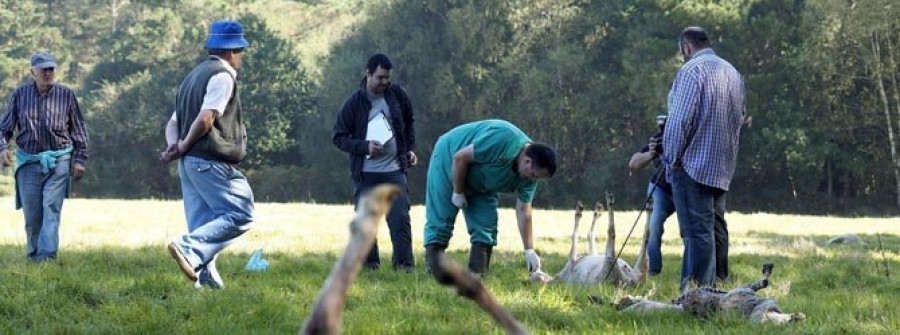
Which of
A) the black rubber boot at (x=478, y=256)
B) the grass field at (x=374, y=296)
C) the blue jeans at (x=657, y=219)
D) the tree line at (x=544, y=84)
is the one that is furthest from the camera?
the tree line at (x=544, y=84)

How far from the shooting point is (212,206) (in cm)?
723

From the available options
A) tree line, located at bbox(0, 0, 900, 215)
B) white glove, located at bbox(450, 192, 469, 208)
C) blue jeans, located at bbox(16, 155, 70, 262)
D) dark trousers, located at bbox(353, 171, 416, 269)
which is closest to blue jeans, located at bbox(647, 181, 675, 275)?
white glove, located at bbox(450, 192, 469, 208)

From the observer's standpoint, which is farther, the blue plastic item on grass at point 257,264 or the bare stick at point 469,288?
the blue plastic item on grass at point 257,264

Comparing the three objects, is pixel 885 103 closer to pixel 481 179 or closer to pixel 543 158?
pixel 481 179

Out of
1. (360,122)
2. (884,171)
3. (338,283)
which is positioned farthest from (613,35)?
(338,283)

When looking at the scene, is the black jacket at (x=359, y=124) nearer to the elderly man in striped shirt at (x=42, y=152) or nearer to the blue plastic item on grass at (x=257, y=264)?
the blue plastic item on grass at (x=257, y=264)

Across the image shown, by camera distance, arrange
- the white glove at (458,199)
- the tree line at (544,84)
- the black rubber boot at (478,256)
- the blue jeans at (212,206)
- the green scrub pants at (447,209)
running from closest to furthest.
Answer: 1. the blue jeans at (212,206)
2. the white glove at (458,199)
3. the green scrub pants at (447,209)
4. the black rubber boot at (478,256)
5. the tree line at (544,84)

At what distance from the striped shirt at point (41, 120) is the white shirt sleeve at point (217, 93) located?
266 cm

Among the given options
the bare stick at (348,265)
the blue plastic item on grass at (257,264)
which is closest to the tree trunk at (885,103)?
the blue plastic item on grass at (257,264)

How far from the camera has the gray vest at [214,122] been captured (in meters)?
7.23

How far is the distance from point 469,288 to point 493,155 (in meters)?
6.83

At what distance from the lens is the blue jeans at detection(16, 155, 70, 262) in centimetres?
916

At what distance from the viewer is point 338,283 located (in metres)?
0.77

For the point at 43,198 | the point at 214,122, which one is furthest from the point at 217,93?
the point at 43,198
